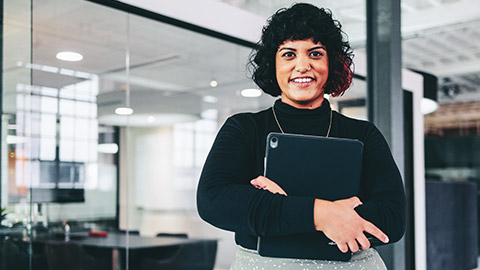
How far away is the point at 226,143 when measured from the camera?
4.38 ft

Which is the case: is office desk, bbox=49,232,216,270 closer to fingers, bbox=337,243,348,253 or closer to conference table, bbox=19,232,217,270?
conference table, bbox=19,232,217,270

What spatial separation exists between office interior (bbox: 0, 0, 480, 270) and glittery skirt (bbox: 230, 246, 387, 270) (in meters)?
1.81

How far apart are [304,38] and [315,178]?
352 mm

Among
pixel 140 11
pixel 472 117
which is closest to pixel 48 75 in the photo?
pixel 140 11

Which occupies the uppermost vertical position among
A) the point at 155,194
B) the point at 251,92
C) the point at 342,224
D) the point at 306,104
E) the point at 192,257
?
the point at 251,92

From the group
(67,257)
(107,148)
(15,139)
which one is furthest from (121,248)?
(15,139)

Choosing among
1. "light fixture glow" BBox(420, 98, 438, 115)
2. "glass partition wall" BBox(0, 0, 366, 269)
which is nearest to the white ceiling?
"glass partition wall" BBox(0, 0, 366, 269)

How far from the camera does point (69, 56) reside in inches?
122

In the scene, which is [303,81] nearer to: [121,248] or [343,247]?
[343,247]

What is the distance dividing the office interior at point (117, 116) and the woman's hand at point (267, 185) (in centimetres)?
191

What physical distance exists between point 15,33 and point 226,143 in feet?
6.26

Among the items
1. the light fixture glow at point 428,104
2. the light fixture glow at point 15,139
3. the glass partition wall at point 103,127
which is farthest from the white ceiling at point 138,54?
the light fixture glow at point 428,104

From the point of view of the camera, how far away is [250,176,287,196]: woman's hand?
1.24 meters

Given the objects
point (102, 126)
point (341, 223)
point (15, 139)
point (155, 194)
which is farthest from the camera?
point (155, 194)
